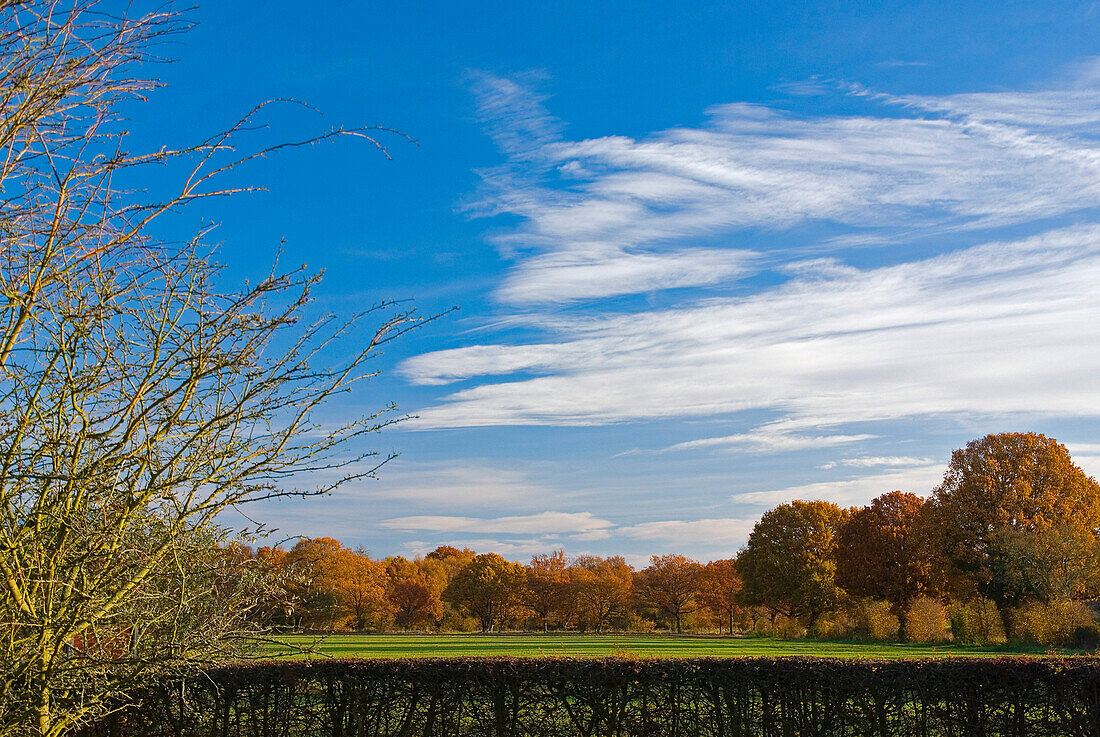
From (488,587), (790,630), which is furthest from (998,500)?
(488,587)

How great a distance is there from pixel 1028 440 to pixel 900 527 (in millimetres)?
12347

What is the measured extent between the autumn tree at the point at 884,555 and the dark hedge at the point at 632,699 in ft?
149

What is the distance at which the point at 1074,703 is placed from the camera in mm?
8289

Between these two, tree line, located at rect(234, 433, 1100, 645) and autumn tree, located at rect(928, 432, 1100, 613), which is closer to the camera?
tree line, located at rect(234, 433, 1100, 645)

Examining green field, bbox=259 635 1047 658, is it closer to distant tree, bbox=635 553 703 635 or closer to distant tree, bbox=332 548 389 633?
distant tree, bbox=332 548 389 633

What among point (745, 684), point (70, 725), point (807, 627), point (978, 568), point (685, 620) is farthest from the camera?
point (685, 620)

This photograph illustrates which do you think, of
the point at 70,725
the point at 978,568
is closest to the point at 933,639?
the point at 978,568

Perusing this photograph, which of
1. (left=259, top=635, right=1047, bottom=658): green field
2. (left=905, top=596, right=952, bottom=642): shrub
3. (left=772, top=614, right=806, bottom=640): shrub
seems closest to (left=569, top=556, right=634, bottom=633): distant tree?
(left=772, top=614, right=806, bottom=640): shrub

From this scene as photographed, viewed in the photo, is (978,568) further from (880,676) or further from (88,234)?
(88,234)

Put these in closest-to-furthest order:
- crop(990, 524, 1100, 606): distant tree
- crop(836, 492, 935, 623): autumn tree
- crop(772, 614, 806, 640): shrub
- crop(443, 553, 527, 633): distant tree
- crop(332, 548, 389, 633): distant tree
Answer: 1. crop(990, 524, 1100, 606): distant tree
2. crop(772, 614, 806, 640): shrub
3. crop(836, 492, 935, 623): autumn tree
4. crop(332, 548, 389, 633): distant tree
5. crop(443, 553, 527, 633): distant tree

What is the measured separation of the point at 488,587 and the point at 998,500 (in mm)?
36689

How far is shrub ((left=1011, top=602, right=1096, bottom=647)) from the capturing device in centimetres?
3105

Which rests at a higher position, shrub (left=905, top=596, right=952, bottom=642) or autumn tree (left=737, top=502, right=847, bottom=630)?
autumn tree (left=737, top=502, right=847, bottom=630)

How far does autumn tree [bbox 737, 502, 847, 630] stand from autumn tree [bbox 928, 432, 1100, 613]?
783cm
